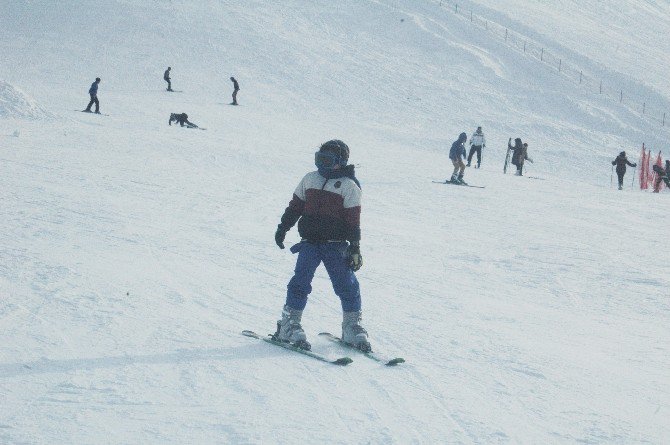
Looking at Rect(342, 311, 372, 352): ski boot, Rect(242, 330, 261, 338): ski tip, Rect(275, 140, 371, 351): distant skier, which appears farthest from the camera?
Rect(242, 330, 261, 338): ski tip

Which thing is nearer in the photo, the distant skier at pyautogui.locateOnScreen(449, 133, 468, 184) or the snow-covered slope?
the snow-covered slope

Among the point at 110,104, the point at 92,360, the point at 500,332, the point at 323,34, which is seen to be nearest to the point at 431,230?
the point at 500,332

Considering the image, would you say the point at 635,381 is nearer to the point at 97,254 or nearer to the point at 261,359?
the point at 261,359

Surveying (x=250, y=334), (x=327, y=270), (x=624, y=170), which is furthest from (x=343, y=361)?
(x=624, y=170)

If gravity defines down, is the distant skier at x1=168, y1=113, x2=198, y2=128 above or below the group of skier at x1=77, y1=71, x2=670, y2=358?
above

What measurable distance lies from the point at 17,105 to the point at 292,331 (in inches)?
597

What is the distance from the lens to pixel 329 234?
16.0 ft

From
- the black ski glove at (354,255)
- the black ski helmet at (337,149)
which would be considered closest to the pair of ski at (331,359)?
the black ski glove at (354,255)

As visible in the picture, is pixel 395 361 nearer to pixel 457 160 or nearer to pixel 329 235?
pixel 329 235

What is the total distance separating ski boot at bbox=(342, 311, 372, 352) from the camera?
5012 millimetres

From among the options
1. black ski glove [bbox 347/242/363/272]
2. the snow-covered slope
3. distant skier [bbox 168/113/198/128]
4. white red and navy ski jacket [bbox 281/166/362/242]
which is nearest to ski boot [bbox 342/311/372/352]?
the snow-covered slope

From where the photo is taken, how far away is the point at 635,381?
16.8 ft

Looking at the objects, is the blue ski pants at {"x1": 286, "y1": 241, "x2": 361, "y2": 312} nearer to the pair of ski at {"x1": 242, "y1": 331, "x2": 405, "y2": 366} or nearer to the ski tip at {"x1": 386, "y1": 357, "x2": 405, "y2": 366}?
the pair of ski at {"x1": 242, "y1": 331, "x2": 405, "y2": 366}

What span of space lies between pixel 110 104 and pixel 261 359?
22.9 m
